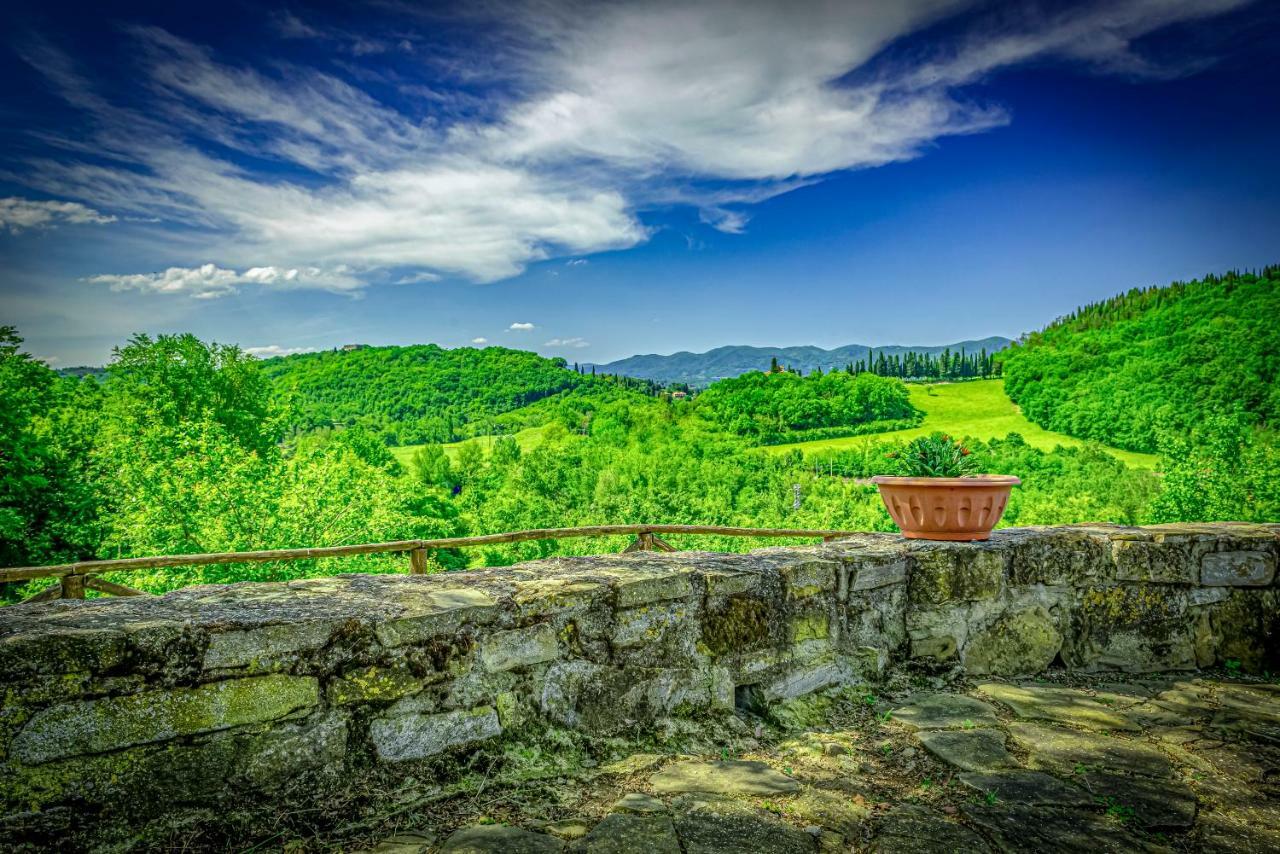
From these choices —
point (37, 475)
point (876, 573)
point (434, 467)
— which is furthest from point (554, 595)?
point (434, 467)

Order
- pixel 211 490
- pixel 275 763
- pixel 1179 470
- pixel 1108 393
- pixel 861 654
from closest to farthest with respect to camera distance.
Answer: pixel 275 763, pixel 861 654, pixel 211 490, pixel 1179 470, pixel 1108 393

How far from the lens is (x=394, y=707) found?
1.99 metres

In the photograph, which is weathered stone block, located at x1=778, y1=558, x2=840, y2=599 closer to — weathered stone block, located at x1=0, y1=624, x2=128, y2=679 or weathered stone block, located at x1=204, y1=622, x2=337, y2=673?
weathered stone block, located at x1=204, y1=622, x2=337, y2=673

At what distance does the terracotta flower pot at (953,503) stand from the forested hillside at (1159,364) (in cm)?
3390

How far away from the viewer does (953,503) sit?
328 centimetres

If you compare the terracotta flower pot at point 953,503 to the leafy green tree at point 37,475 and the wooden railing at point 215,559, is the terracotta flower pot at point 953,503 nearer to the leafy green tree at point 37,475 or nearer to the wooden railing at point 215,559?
the wooden railing at point 215,559

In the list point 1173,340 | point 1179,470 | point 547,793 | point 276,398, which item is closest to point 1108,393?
point 1173,340

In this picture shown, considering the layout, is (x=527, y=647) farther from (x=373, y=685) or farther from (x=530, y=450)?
(x=530, y=450)

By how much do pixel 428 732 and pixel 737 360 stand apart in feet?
305

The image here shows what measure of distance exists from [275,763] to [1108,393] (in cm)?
5072

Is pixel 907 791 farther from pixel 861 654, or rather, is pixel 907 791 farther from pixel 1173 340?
pixel 1173 340

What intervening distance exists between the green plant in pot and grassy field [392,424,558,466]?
1823 inches

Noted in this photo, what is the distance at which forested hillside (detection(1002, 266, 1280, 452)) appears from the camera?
33.4m

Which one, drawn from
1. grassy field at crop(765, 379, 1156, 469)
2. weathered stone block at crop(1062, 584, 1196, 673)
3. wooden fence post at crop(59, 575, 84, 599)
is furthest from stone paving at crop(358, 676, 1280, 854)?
grassy field at crop(765, 379, 1156, 469)
